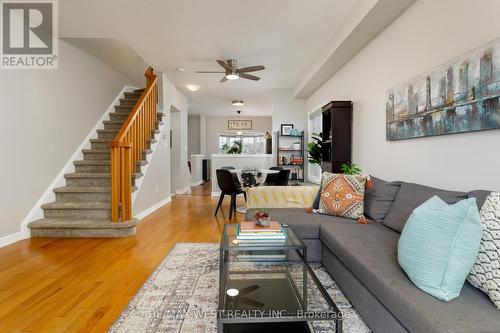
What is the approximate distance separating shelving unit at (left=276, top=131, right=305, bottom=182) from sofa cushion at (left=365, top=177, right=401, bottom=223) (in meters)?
3.75

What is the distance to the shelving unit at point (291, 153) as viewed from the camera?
6266mm

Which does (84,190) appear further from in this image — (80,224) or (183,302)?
(183,302)

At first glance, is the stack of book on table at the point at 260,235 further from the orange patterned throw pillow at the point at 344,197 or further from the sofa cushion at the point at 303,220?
the orange patterned throw pillow at the point at 344,197

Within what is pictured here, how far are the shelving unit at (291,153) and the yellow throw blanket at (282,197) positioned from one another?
3.03m

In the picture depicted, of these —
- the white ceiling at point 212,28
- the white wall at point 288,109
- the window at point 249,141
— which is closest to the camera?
the white ceiling at point 212,28

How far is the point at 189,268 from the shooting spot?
2404 millimetres

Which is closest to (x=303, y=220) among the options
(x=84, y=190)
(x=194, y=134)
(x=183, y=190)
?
(x=84, y=190)

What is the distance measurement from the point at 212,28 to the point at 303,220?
2.69 meters

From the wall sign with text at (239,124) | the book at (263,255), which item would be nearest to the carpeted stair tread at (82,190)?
the book at (263,255)

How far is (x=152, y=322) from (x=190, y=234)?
1.87 meters

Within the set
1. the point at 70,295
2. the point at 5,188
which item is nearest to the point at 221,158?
the point at 5,188

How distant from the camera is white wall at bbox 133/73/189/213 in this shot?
4.53m

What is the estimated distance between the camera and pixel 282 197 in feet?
10.5

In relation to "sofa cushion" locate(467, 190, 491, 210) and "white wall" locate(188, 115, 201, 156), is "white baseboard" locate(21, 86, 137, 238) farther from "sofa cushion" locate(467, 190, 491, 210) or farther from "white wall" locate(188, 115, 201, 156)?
"white wall" locate(188, 115, 201, 156)
